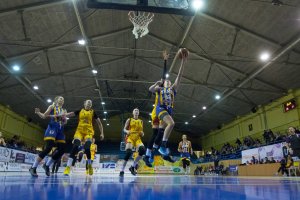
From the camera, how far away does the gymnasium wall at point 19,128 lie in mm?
25648

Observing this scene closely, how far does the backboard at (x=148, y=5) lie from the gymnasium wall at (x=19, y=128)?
22983mm

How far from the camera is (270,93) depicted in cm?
2144

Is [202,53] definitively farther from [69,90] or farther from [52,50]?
[69,90]

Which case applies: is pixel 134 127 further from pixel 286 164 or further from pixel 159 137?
pixel 286 164

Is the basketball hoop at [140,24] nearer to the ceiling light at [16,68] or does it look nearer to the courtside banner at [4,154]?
the courtside banner at [4,154]

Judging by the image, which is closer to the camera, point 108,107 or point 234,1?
point 234,1

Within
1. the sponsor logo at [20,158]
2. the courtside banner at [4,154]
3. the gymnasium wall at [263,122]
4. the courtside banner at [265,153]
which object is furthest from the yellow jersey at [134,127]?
the gymnasium wall at [263,122]

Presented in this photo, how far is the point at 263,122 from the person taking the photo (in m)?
24.8

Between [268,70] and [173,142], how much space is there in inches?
1080

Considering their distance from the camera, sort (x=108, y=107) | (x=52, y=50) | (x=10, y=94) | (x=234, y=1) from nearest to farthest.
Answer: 1. (x=234, y=1)
2. (x=52, y=50)
3. (x=10, y=94)
4. (x=108, y=107)

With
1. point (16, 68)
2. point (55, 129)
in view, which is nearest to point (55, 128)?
point (55, 129)

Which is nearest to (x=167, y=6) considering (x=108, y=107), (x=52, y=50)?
(x=52, y=50)

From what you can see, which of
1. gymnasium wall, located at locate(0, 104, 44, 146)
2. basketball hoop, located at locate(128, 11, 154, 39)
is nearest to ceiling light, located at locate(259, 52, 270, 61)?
basketball hoop, located at locate(128, 11, 154, 39)

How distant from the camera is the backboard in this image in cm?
666
